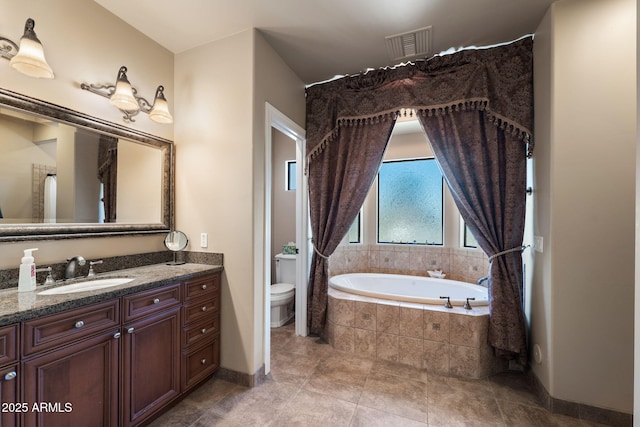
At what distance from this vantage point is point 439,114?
91.7 inches

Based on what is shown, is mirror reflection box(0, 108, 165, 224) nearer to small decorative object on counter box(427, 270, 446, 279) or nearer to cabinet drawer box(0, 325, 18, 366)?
cabinet drawer box(0, 325, 18, 366)

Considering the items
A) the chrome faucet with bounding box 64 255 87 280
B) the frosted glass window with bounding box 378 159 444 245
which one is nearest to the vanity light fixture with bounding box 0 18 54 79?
the chrome faucet with bounding box 64 255 87 280

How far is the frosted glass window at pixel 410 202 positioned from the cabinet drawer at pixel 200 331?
2425 millimetres

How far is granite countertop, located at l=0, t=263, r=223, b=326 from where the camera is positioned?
1077 millimetres

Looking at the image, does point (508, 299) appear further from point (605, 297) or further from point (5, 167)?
point (5, 167)

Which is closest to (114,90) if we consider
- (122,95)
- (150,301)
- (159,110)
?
(122,95)

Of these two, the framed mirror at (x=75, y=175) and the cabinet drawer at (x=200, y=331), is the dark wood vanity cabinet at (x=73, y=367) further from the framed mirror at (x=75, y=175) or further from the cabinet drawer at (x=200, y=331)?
the framed mirror at (x=75, y=175)

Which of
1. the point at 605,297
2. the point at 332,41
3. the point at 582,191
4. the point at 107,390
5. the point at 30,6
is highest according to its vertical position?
the point at 332,41

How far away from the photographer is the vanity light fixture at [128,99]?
1.76m

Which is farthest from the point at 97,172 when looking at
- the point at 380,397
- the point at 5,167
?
the point at 380,397

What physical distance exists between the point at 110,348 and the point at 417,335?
216cm

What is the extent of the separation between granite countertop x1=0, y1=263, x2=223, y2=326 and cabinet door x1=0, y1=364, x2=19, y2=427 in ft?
0.65

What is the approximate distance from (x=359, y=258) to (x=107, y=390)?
2.83 meters

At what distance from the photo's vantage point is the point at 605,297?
63.8 inches
